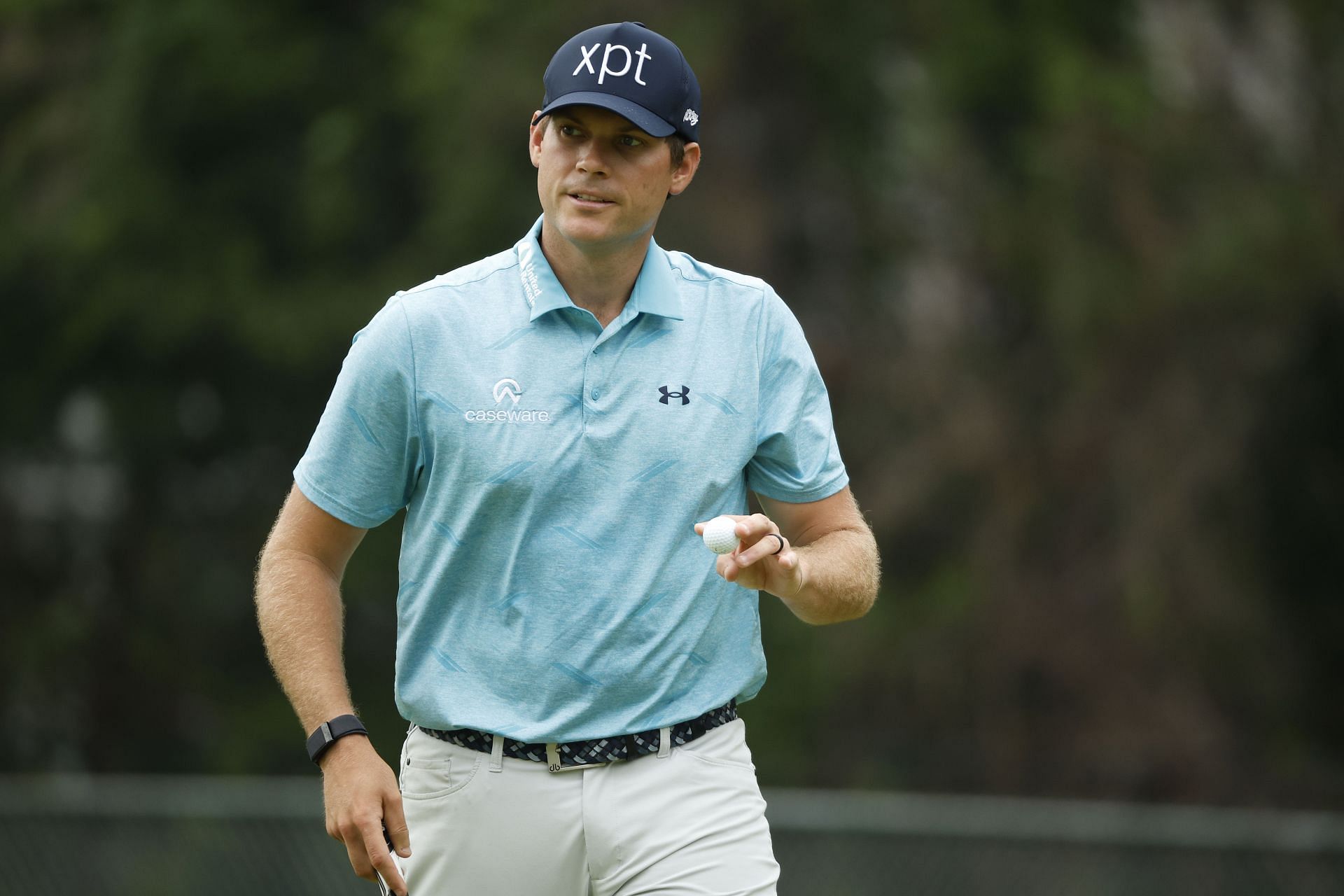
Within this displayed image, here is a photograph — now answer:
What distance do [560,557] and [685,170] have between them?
89cm

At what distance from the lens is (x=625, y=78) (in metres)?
3.34

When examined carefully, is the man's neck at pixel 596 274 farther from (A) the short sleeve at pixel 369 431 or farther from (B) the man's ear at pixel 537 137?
(A) the short sleeve at pixel 369 431

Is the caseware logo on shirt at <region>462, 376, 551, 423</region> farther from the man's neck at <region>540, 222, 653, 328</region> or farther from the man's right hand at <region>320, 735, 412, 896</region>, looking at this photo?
the man's right hand at <region>320, 735, 412, 896</region>

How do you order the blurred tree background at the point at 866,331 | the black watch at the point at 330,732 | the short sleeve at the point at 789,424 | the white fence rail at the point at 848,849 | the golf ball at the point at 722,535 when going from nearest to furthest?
1. the golf ball at the point at 722,535
2. the black watch at the point at 330,732
3. the short sleeve at the point at 789,424
4. the white fence rail at the point at 848,849
5. the blurred tree background at the point at 866,331

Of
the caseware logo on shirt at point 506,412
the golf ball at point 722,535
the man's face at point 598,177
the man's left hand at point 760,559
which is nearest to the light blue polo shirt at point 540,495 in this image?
the caseware logo on shirt at point 506,412

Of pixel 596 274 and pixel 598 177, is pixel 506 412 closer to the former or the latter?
pixel 596 274

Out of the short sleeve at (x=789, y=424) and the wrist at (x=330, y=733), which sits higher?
the short sleeve at (x=789, y=424)

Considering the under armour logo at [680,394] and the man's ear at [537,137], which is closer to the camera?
the under armour logo at [680,394]

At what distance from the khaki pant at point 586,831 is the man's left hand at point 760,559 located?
0.43 meters

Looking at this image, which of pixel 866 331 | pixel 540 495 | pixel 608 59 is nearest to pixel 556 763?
pixel 540 495

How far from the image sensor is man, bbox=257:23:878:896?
3.28 meters

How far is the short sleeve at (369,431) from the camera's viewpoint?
3.28 meters

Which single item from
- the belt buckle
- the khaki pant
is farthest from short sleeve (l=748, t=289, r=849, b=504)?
the belt buckle

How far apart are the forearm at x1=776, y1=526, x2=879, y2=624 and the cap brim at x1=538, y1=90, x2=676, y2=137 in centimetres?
88
